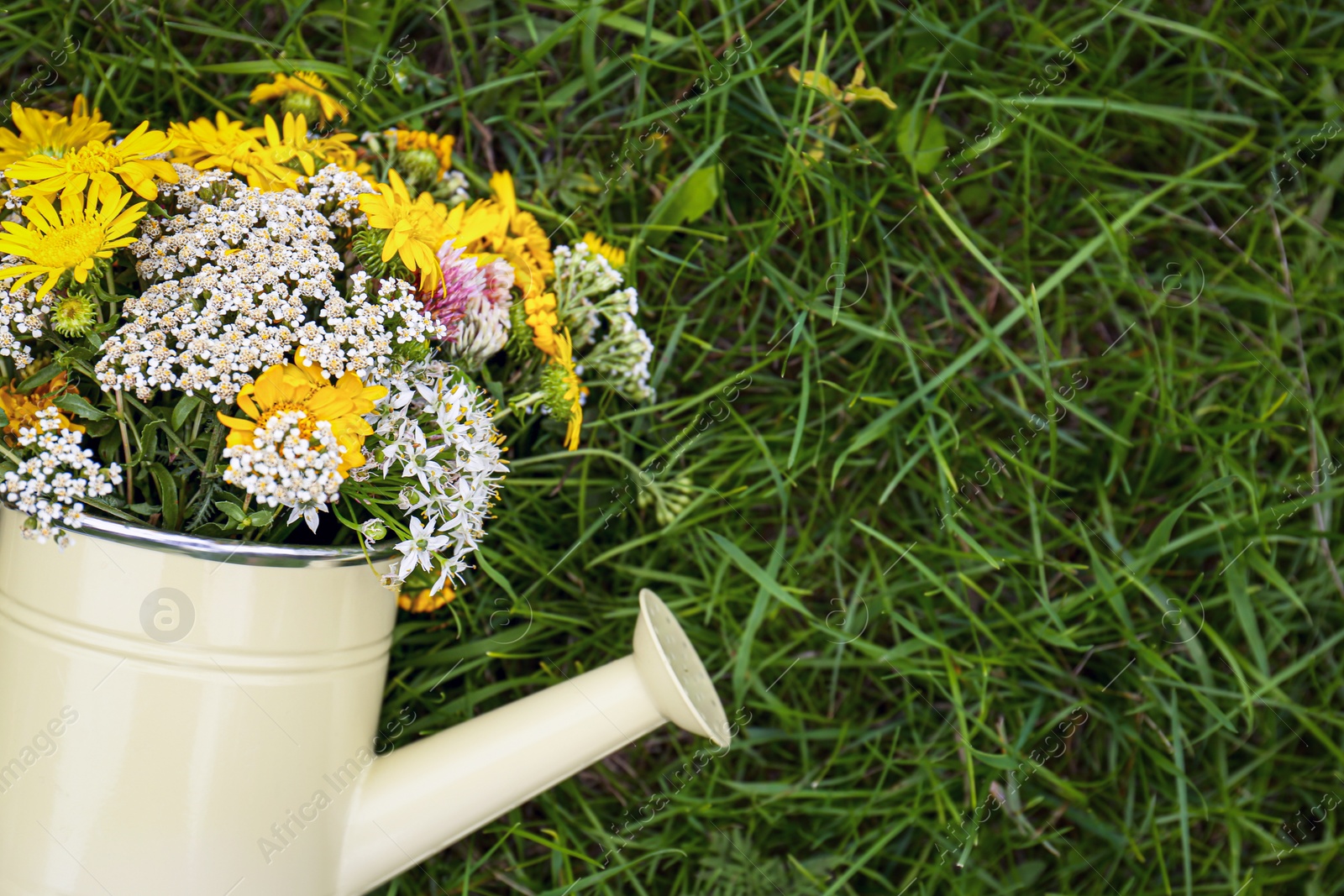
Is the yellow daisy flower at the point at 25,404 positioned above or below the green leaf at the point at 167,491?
above

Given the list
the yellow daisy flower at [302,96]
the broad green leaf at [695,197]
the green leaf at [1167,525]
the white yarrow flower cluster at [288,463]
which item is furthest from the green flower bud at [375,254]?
the green leaf at [1167,525]

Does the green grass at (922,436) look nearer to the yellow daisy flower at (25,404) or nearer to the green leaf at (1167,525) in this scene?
the green leaf at (1167,525)

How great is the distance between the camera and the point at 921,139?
Result: 0.79m

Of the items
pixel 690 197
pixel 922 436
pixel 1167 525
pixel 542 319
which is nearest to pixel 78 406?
pixel 542 319

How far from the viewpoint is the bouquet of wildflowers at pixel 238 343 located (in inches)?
17.4

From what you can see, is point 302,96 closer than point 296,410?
No

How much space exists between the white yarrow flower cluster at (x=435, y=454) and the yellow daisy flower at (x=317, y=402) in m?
0.02

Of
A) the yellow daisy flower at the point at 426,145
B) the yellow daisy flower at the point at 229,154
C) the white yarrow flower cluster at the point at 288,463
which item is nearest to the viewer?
the white yarrow flower cluster at the point at 288,463

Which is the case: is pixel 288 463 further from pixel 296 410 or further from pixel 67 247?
pixel 67 247

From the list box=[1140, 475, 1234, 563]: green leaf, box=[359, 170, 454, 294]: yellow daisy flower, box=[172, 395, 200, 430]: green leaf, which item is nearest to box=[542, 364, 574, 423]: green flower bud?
box=[359, 170, 454, 294]: yellow daisy flower

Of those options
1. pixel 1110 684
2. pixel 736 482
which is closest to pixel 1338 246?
pixel 1110 684

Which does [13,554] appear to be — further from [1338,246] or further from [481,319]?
[1338,246]

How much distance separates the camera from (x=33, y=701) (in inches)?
20.6

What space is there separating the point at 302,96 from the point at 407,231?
0.25 metres
